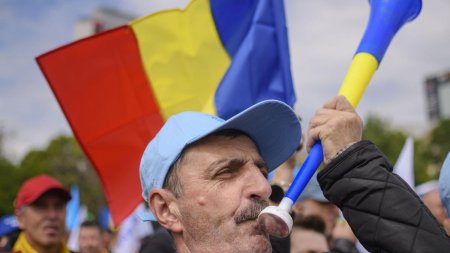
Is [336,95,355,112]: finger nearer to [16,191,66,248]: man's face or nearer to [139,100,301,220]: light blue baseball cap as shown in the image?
[139,100,301,220]: light blue baseball cap

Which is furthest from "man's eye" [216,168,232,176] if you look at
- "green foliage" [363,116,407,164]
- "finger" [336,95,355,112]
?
"green foliage" [363,116,407,164]

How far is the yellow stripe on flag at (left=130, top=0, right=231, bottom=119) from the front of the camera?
4.54m

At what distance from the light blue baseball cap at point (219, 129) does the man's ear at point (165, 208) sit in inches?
1.5

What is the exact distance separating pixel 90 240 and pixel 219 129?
19.6 feet

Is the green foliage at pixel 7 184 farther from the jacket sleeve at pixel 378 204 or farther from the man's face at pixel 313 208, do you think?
the jacket sleeve at pixel 378 204

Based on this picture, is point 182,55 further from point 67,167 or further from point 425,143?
point 425,143

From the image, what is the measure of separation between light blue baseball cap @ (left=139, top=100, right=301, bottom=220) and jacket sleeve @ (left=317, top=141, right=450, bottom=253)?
408 mm

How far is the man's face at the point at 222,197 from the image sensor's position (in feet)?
6.91

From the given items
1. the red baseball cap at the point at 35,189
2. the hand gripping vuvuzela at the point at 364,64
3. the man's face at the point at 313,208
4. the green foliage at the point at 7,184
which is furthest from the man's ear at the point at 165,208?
the green foliage at the point at 7,184

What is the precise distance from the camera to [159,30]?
4.75 m

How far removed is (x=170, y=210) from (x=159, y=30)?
266 cm

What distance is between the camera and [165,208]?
2.34 m

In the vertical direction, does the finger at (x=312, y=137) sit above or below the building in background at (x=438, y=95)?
above

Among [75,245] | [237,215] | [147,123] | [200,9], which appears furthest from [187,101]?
[75,245]
